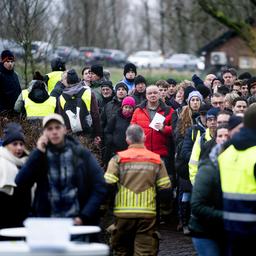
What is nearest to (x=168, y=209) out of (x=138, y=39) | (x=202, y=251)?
(x=202, y=251)

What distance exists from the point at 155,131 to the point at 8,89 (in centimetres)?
270

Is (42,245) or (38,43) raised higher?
(38,43)

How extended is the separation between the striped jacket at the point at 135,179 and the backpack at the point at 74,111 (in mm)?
4065

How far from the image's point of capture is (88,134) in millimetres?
14484

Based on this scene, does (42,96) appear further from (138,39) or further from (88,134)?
(138,39)

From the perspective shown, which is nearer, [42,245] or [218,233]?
[42,245]

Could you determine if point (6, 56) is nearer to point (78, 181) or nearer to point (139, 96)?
point (139, 96)

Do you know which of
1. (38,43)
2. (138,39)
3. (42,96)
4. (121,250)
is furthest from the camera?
(138,39)

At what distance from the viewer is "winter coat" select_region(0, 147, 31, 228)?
9406mm

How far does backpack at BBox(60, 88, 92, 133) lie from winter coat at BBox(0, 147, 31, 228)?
4.54 metres

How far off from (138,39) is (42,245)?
117 m

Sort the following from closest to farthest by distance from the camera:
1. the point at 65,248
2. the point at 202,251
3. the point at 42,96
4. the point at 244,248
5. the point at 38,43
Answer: the point at 65,248 → the point at 244,248 → the point at 202,251 → the point at 42,96 → the point at 38,43

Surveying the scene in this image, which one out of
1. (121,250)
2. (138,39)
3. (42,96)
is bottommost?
(121,250)

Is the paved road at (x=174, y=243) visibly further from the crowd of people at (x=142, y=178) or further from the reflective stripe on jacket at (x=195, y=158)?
the reflective stripe on jacket at (x=195, y=158)
